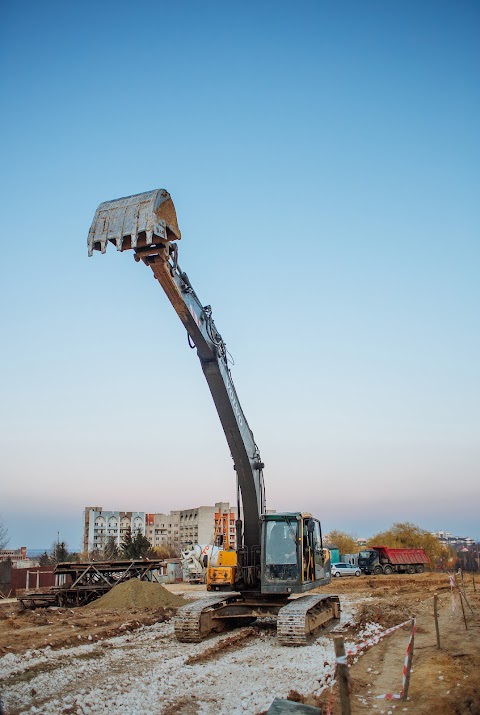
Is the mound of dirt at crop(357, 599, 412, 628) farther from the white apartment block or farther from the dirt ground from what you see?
the white apartment block

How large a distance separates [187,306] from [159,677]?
20.5 ft

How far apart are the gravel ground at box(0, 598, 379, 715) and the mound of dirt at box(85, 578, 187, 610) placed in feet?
25.1

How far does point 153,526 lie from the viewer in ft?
492

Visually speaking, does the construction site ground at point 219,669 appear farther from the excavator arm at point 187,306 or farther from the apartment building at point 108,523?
the apartment building at point 108,523

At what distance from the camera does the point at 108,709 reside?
297 inches

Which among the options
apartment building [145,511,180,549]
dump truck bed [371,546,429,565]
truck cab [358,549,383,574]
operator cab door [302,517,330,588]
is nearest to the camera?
operator cab door [302,517,330,588]

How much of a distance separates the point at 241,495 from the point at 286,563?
6.41ft

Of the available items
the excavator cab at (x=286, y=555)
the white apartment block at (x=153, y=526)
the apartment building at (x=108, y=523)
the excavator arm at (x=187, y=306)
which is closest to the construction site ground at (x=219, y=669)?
the excavator cab at (x=286, y=555)

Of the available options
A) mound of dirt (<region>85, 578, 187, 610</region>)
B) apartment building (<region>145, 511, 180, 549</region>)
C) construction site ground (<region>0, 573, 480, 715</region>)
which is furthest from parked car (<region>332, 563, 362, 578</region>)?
apartment building (<region>145, 511, 180, 549</region>)

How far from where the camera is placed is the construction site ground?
7.59 m

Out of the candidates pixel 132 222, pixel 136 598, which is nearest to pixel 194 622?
pixel 132 222

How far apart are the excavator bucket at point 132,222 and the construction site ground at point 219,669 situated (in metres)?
6.45

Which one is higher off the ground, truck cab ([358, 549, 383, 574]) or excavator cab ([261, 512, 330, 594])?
excavator cab ([261, 512, 330, 594])

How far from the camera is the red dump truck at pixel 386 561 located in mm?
41812
